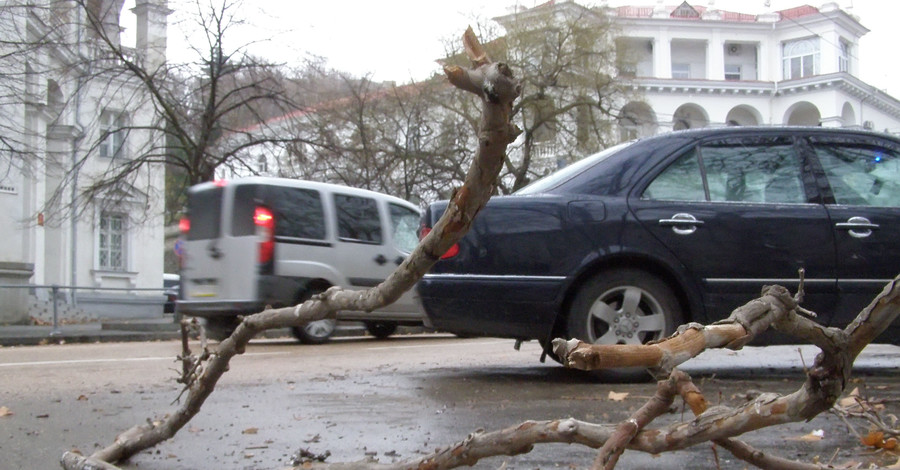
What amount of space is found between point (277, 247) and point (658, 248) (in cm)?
665

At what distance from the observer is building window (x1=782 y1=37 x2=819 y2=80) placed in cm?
5562

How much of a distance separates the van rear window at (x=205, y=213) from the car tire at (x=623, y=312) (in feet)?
22.7

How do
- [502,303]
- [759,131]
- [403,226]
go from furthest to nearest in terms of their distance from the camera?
[403,226] → [759,131] → [502,303]

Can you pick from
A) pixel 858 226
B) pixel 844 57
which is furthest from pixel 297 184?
pixel 844 57

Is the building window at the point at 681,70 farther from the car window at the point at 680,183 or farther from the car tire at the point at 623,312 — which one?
the car tire at the point at 623,312

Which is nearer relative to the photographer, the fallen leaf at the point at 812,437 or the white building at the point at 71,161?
the fallen leaf at the point at 812,437


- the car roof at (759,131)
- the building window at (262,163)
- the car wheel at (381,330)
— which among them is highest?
the building window at (262,163)

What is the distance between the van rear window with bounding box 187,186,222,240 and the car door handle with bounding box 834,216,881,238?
301 inches

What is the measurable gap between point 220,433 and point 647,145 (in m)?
3.15

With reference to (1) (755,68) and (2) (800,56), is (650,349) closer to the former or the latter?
(2) (800,56)

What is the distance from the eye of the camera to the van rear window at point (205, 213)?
11.4 meters

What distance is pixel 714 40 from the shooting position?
56.9m

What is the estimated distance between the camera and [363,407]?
15.7 ft

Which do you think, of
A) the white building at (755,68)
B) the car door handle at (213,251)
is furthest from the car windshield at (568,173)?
the white building at (755,68)
